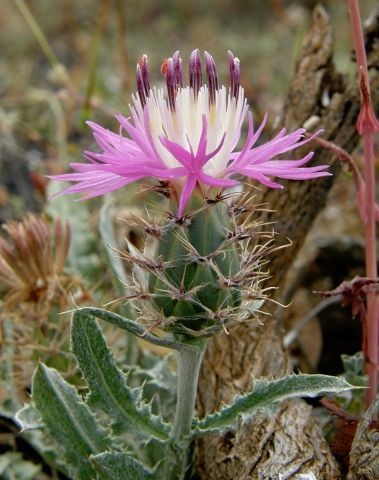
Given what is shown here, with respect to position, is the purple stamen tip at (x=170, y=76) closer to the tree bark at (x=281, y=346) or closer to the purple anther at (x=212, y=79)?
the purple anther at (x=212, y=79)

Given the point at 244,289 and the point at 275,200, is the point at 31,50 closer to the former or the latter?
the point at 275,200

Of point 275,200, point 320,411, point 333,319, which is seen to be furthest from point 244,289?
point 333,319

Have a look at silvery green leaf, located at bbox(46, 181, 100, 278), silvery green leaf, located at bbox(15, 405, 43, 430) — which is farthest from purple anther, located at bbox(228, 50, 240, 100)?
silvery green leaf, located at bbox(46, 181, 100, 278)

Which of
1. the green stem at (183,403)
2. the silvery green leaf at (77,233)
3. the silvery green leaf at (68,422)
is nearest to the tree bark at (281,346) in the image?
the green stem at (183,403)

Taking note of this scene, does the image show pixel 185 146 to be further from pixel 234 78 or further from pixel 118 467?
pixel 118 467

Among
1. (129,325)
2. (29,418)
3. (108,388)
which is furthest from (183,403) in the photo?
(29,418)

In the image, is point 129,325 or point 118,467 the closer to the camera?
point 129,325
